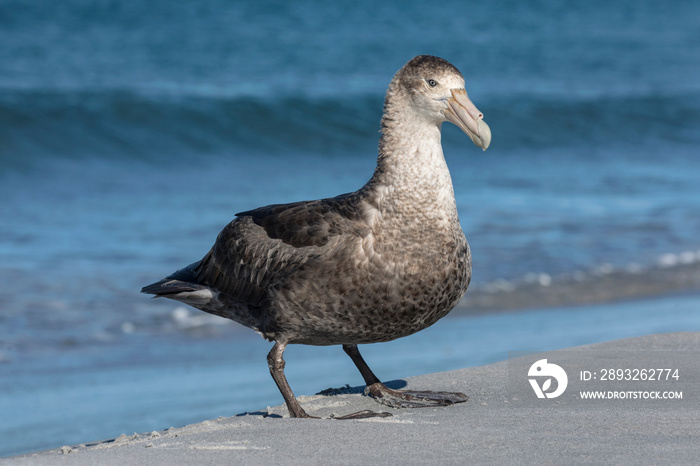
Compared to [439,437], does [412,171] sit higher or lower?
higher

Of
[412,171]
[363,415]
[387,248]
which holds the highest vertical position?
[412,171]

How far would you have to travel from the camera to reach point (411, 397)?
16.0 feet

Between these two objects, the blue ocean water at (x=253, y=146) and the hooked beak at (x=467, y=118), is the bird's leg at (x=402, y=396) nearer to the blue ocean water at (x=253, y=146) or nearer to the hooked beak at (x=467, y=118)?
the blue ocean water at (x=253, y=146)

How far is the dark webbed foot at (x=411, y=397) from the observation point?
4.77 meters

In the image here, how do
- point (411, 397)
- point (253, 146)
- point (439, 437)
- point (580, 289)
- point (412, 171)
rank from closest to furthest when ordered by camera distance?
point (439, 437) → point (412, 171) → point (411, 397) → point (580, 289) → point (253, 146)

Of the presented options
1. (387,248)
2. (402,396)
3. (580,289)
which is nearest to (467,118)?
(387,248)

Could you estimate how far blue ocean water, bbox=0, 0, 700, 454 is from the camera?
763cm

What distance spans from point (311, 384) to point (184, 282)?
130cm

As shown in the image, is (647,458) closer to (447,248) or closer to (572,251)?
(447,248)

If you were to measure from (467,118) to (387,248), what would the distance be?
654mm

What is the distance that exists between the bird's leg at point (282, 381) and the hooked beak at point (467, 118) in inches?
Result: 49.8

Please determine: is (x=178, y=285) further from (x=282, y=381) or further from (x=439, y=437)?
(x=439, y=437)

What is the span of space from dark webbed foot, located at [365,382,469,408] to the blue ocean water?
3.66 ft

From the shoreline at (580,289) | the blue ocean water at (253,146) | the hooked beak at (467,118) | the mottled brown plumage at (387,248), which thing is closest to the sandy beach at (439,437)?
the mottled brown plumage at (387,248)
